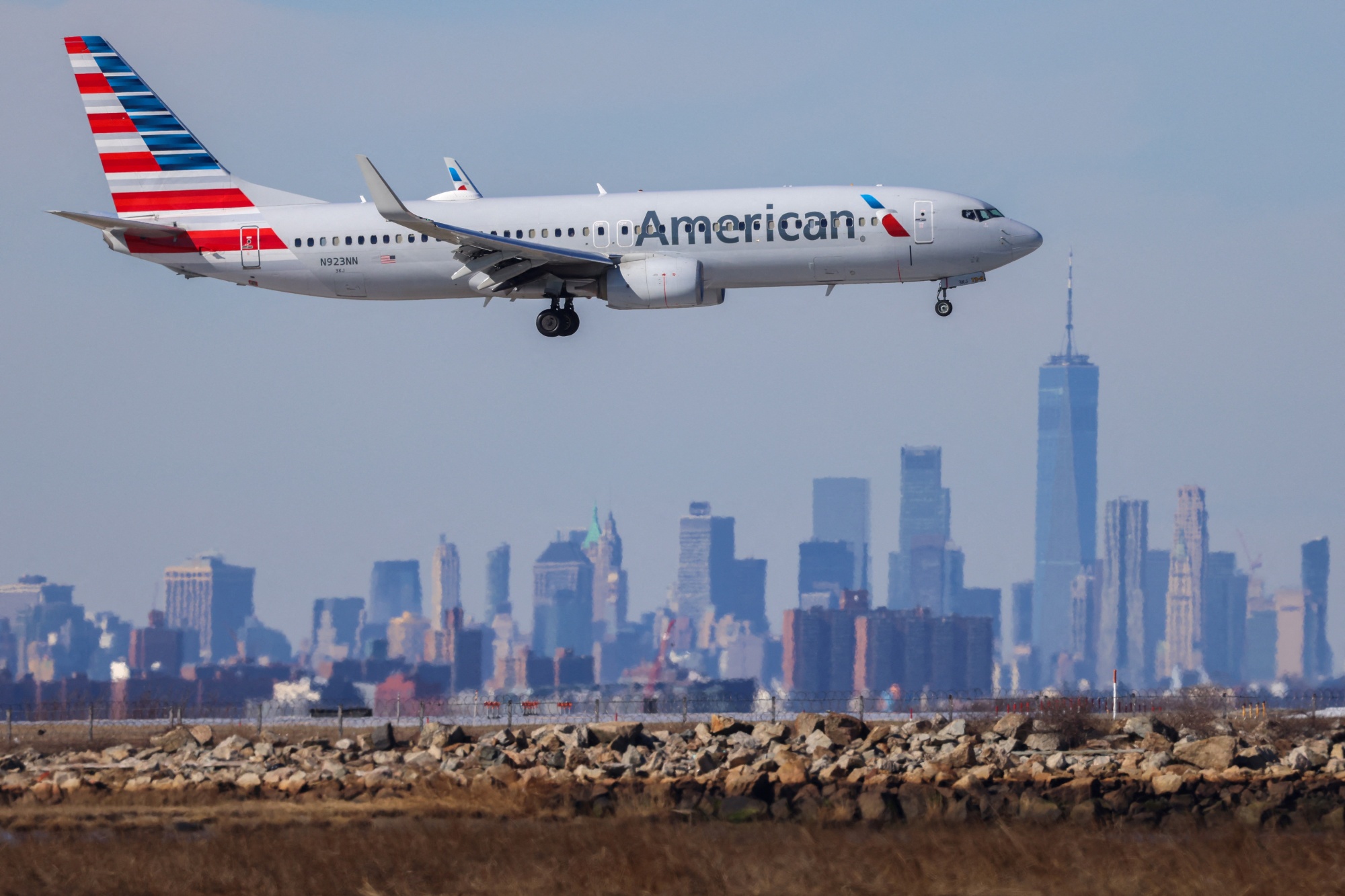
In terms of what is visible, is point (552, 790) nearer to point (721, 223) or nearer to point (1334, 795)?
Answer: point (1334, 795)

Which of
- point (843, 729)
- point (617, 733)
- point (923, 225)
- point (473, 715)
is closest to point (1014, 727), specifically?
point (843, 729)

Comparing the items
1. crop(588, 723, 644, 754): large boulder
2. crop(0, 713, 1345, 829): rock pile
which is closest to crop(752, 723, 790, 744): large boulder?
crop(0, 713, 1345, 829): rock pile

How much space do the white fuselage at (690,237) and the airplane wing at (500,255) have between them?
0.52 metres

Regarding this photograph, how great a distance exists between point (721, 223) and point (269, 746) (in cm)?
1756

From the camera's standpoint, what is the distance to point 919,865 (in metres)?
27.1

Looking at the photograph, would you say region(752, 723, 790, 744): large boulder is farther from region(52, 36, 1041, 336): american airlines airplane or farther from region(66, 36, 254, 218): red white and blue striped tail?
region(66, 36, 254, 218): red white and blue striped tail

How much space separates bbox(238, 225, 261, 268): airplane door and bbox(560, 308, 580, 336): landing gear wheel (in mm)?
9006

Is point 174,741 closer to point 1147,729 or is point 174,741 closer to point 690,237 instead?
point 690,237

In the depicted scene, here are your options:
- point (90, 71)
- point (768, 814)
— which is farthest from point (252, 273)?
point (768, 814)

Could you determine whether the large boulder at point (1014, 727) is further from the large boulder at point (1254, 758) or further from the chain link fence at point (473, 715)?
the large boulder at point (1254, 758)

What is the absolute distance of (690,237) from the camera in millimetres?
49500

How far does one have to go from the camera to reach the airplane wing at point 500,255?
47.8 m

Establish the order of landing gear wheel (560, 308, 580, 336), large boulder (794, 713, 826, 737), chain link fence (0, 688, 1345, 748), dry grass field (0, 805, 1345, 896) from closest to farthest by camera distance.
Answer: dry grass field (0, 805, 1345, 896) → large boulder (794, 713, 826, 737) → chain link fence (0, 688, 1345, 748) → landing gear wheel (560, 308, 580, 336)

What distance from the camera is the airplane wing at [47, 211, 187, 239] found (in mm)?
52219
